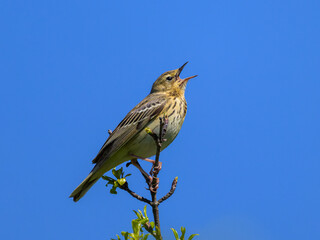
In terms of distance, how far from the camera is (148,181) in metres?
6.28

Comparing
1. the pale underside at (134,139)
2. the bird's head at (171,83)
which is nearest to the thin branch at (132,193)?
the pale underside at (134,139)

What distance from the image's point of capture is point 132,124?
752 cm

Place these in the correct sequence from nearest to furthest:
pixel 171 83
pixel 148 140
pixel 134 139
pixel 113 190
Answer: pixel 113 190 → pixel 148 140 → pixel 134 139 → pixel 171 83

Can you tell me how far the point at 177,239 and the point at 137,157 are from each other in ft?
9.98

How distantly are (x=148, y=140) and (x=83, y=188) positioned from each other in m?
1.36

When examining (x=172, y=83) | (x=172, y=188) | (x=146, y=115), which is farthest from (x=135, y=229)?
(x=172, y=83)

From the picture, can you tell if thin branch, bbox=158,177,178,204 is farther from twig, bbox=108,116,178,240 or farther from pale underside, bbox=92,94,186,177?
pale underside, bbox=92,94,186,177

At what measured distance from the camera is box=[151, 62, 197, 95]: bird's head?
8.59 metres

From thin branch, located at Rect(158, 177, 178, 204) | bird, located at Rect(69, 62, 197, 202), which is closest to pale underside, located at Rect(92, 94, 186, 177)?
bird, located at Rect(69, 62, 197, 202)

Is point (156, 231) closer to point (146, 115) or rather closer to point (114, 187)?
point (114, 187)

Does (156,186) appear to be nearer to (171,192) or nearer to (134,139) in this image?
(171,192)

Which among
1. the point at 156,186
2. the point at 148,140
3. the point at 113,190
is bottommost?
the point at 156,186

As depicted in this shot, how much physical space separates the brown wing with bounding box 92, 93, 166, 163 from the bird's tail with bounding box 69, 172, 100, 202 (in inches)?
15.2

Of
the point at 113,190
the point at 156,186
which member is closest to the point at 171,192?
the point at 156,186
